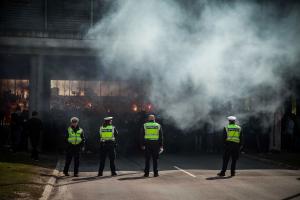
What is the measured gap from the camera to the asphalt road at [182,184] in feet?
31.6

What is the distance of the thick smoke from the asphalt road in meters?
4.22

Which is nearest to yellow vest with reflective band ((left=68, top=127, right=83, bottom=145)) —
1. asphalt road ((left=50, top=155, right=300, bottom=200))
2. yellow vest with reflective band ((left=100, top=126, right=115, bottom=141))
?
yellow vest with reflective band ((left=100, top=126, right=115, bottom=141))

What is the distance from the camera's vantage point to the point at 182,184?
439 inches

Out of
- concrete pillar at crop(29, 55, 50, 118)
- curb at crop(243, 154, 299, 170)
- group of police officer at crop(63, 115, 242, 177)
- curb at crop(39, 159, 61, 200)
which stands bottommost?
curb at crop(243, 154, 299, 170)

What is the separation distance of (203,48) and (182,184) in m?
7.93

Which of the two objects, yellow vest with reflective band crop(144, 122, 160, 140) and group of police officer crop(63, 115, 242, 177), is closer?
group of police officer crop(63, 115, 242, 177)

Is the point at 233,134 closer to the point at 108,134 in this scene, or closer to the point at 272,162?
the point at 108,134

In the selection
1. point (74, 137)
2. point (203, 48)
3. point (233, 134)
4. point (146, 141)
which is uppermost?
point (203, 48)

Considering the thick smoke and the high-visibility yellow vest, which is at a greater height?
the thick smoke

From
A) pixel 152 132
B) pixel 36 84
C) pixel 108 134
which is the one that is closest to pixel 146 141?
pixel 152 132

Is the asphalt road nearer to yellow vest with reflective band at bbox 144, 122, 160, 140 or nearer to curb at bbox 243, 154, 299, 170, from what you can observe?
curb at bbox 243, 154, 299, 170

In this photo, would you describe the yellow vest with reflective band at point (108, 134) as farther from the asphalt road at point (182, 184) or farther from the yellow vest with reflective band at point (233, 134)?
the yellow vest with reflective band at point (233, 134)

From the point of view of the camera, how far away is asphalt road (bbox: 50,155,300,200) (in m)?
9.62

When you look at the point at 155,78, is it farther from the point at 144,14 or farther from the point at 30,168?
the point at 30,168
